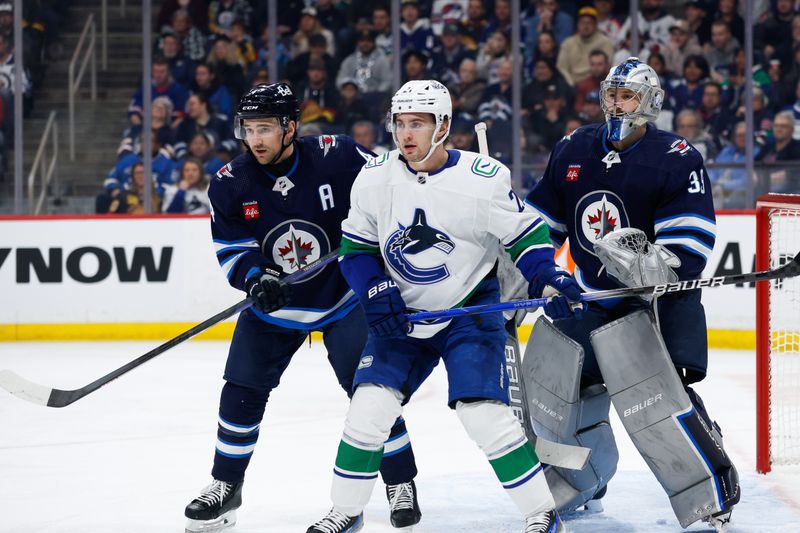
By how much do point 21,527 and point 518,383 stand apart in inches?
54.8

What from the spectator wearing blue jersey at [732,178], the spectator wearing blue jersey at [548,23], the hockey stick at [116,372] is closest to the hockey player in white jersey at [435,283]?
the hockey stick at [116,372]

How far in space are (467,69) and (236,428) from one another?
15.6 ft

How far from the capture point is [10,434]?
460 centimetres

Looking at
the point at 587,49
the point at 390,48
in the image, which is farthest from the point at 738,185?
the point at 390,48

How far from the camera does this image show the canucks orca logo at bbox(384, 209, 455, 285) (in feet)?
9.61

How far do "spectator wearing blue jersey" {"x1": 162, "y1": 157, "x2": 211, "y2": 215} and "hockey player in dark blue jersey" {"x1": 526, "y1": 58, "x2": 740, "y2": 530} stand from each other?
433 cm

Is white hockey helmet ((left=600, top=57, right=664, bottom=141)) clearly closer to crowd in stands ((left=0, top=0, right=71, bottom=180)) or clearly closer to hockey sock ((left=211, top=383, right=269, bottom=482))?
hockey sock ((left=211, top=383, right=269, bottom=482))

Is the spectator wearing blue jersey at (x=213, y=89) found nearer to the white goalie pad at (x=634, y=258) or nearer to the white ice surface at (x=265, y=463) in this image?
the white ice surface at (x=265, y=463)

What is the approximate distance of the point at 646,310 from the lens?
3.16 meters

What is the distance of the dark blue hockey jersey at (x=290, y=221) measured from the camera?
128 inches

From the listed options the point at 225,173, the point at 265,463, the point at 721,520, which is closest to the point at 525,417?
the point at 721,520

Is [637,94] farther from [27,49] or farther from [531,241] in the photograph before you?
[27,49]

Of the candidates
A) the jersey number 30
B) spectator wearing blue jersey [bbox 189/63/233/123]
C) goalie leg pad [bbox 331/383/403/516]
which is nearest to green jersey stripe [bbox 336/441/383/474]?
goalie leg pad [bbox 331/383/403/516]

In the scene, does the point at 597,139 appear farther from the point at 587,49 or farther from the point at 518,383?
the point at 587,49
